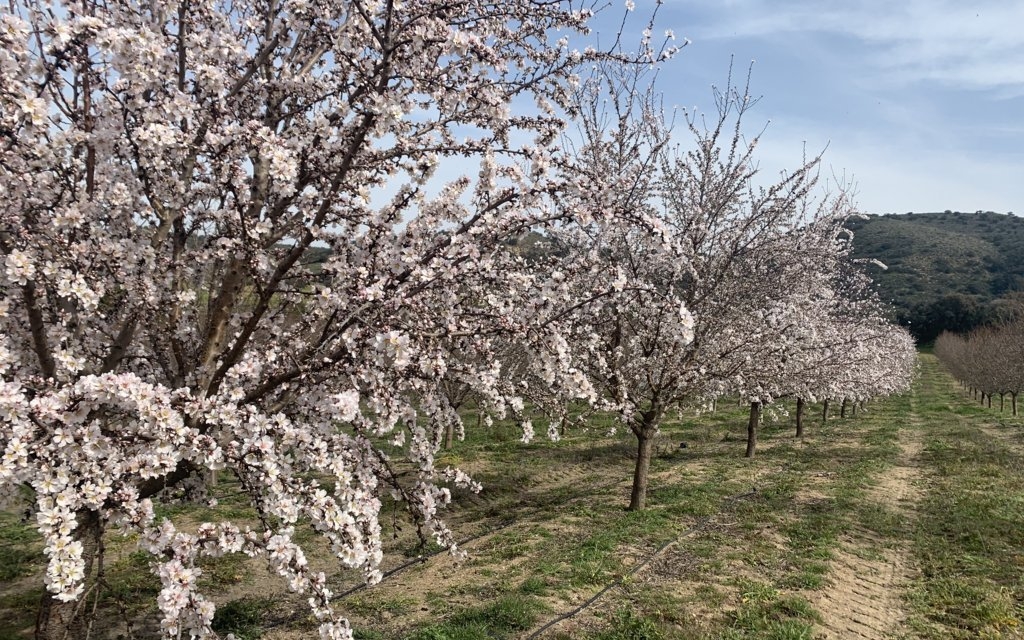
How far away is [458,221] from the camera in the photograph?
5.62 m

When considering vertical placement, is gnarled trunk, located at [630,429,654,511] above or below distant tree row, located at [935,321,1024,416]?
below

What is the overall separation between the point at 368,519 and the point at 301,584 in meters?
0.64

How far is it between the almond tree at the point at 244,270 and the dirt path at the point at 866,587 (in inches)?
248

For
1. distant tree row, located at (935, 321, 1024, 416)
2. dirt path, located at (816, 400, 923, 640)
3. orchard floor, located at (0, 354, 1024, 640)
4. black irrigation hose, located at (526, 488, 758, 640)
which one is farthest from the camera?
distant tree row, located at (935, 321, 1024, 416)

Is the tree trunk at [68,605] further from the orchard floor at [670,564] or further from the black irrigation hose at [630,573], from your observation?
the black irrigation hose at [630,573]

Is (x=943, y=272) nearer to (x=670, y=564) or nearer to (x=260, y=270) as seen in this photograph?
(x=670, y=564)

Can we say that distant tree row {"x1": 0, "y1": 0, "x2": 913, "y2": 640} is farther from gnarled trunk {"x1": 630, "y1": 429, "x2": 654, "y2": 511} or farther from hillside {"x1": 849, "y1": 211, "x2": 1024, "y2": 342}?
hillside {"x1": 849, "y1": 211, "x2": 1024, "y2": 342}

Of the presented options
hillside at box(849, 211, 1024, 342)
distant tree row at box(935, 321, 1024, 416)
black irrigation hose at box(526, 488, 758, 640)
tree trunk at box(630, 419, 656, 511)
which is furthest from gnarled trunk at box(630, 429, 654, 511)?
hillside at box(849, 211, 1024, 342)

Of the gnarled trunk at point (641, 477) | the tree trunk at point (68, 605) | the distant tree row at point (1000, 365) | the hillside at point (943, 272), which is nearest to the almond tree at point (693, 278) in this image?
the gnarled trunk at point (641, 477)

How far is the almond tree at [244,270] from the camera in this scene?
3.71 metres

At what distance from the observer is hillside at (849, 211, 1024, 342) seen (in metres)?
96.6

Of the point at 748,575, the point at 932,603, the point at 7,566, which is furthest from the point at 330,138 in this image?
the point at 932,603

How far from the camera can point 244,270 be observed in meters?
5.65

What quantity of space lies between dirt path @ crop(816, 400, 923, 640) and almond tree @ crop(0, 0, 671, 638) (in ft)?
20.7
